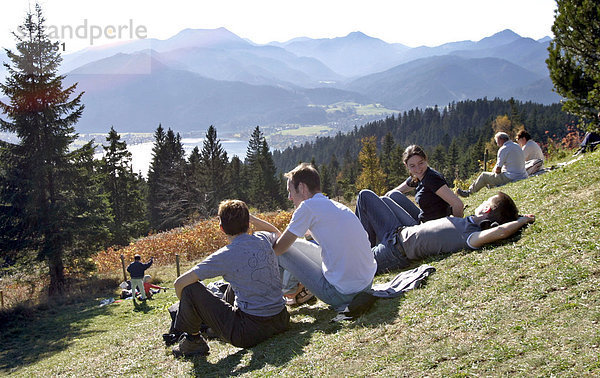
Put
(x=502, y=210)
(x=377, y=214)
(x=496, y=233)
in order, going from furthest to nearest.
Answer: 1. (x=377, y=214)
2. (x=502, y=210)
3. (x=496, y=233)

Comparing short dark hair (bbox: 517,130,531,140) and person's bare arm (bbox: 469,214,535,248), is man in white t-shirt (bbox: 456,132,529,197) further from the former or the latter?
person's bare arm (bbox: 469,214,535,248)

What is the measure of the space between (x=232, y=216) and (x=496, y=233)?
365cm

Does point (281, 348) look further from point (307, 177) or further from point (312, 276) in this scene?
point (307, 177)

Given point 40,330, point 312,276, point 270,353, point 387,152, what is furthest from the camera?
point 387,152

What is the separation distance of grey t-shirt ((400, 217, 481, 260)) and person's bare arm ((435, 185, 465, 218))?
305mm

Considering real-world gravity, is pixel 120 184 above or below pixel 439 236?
below

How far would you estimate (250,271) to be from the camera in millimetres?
4879

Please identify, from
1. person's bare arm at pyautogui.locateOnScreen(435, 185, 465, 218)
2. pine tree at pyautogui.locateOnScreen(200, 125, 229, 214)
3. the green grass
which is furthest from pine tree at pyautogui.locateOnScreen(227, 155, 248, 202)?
the green grass

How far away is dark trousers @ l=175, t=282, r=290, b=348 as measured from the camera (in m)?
4.90

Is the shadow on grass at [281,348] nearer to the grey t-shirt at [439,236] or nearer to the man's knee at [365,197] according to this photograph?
the grey t-shirt at [439,236]

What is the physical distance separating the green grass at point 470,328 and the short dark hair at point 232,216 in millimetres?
1479

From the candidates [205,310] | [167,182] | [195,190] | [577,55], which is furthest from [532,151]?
[167,182]

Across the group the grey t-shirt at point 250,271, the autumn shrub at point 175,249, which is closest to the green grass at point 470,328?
the grey t-shirt at point 250,271

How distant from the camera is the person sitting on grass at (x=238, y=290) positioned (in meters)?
4.82
